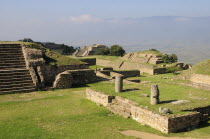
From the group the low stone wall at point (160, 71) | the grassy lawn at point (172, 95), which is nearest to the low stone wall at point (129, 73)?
the low stone wall at point (160, 71)

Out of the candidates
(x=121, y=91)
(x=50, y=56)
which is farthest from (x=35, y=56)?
(x=121, y=91)

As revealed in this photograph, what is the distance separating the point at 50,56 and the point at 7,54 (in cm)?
437

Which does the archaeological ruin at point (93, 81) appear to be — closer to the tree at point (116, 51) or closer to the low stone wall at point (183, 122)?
the low stone wall at point (183, 122)

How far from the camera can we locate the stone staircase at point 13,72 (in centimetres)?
2067

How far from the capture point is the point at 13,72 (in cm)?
2255

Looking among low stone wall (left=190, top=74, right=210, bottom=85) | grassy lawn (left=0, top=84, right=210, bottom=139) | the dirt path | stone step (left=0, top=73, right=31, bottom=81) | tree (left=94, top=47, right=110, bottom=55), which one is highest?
tree (left=94, top=47, right=110, bottom=55)

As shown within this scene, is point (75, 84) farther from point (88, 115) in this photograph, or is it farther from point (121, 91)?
point (88, 115)

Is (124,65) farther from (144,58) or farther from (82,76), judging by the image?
(82,76)

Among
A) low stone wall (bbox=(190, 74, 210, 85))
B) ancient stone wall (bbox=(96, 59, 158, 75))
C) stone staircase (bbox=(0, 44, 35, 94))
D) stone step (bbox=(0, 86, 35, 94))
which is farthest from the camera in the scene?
ancient stone wall (bbox=(96, 59, 158, 75))

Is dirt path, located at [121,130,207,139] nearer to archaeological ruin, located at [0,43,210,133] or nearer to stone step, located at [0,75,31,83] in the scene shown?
archaeological ruin, located at [0,43,210,133]

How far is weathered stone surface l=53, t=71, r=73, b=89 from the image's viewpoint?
888 inches

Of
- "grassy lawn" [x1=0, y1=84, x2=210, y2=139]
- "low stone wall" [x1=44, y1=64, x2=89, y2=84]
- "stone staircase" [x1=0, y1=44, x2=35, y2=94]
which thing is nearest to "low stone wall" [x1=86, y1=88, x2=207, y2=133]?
"grassy lawn" [x1=0, y1=84, x2=210, y2=139]

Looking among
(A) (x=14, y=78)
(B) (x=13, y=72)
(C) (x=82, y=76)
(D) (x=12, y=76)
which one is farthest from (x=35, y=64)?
(C) (x=82, y=76)

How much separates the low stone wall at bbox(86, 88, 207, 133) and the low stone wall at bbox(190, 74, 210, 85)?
9845 millimetres
